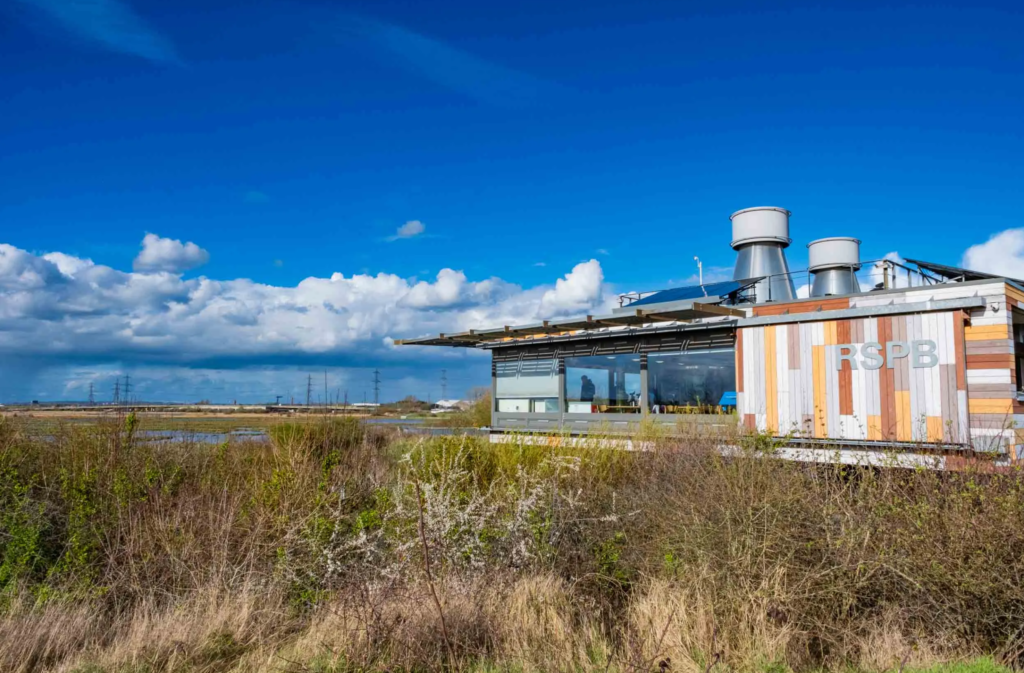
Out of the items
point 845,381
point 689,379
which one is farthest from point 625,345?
point 845,381

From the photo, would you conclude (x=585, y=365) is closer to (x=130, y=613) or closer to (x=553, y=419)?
(x=553, y=419)

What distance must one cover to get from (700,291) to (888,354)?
15.6 ft

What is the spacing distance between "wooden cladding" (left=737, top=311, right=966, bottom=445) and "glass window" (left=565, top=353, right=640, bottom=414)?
2419 millimetres

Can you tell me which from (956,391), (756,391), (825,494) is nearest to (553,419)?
(756,391)

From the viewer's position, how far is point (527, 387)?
51.9 feet

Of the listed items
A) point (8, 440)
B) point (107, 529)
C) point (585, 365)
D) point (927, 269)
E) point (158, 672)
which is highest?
point (927, 269)

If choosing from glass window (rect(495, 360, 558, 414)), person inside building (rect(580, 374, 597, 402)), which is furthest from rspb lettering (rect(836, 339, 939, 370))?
glass window (rect(495, 360, 558, 414))

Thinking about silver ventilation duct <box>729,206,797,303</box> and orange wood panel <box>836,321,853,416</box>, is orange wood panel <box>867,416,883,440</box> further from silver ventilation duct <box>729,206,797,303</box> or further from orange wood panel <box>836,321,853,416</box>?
silver ventilation duct <box>729,206,797,303</box>

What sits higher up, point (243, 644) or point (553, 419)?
point (553, 419)

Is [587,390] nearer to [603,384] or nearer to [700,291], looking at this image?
[603,384]

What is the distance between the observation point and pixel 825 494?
20.8 ft

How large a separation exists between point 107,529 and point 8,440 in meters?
2.32

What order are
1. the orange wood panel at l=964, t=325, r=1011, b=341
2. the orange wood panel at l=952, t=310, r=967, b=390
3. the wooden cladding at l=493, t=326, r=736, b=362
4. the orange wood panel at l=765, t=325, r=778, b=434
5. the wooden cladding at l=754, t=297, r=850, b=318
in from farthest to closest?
the wooden cladding at l=493, t=326, r=736, b=362, the orange wood panel at l=765, t=325, r=778, b=434, the wooden cladding at l=754, t=297, r=850, b=318, the orange wood panel at l=952, t=310, r=967, b=390, the orange wood panel at l=964, t=325, r=1011, b=341

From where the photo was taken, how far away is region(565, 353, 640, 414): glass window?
1360 centimetres
